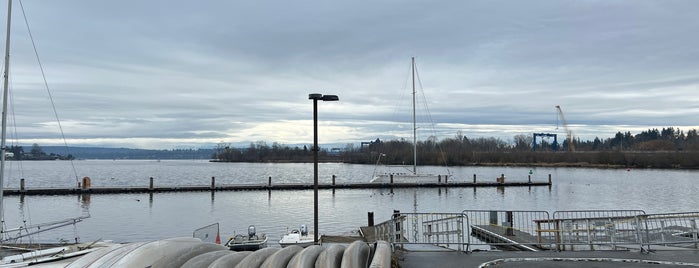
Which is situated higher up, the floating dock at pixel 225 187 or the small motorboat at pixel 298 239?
the floating dock at pixel 225 187

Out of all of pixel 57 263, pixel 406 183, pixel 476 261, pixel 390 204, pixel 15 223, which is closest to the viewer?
pixel 476 261

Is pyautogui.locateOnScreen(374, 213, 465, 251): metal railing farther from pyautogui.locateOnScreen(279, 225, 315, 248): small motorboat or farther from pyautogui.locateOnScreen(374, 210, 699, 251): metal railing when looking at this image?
pyautogui.locateOnScreen(279, 225, 315, 248): small motorboat

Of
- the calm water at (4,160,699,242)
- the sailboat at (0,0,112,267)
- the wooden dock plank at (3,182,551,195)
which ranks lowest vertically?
the calm water at (4,160,699,242)

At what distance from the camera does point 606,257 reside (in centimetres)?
1245

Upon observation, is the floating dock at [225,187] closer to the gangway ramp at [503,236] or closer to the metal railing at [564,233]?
the metal railing at [564,233]

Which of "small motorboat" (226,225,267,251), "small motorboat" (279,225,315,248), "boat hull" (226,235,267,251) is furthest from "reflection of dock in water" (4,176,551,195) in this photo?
"boat hull" (226,235,267,251)

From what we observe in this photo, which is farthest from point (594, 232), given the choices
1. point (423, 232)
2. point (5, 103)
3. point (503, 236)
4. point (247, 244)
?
point (5, 103)

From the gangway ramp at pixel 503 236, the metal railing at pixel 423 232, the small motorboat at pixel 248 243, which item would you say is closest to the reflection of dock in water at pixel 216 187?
the small motorboat at pixel 248 243

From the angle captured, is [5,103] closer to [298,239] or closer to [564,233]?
[298,239]

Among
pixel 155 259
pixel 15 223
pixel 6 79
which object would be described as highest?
pixel 6 79

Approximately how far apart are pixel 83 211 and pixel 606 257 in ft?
127

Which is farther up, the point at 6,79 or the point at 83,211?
the point at 6,79

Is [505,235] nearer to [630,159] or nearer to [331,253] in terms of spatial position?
[331,253]

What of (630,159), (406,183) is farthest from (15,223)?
(630,159)
